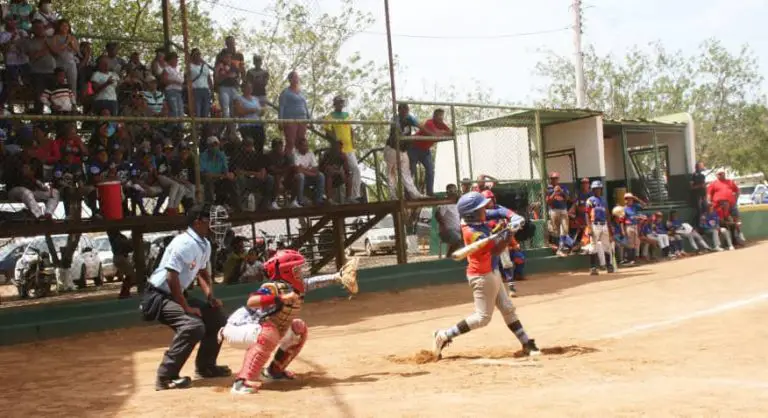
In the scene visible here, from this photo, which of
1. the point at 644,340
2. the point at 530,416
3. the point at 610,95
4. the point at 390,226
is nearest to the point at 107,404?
the point at 530,416

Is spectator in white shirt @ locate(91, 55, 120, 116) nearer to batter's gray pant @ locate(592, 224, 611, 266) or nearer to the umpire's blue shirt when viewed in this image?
the umpire's blue shirt

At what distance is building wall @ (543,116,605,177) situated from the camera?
2036 centimetres

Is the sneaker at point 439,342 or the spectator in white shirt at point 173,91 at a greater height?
the spectator in white shirt at point 173,91

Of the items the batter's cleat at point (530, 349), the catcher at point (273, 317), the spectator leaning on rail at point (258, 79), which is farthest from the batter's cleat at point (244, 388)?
the spectator leaning on rail at point (258, 79)

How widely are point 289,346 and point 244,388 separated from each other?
688mm

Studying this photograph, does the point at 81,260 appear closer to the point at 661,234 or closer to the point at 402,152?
the point at 402,152

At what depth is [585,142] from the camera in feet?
67.8

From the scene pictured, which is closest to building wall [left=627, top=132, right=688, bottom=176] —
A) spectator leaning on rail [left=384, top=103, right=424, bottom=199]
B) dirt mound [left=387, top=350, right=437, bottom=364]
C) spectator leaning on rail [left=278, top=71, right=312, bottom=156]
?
spectator leaning on rail [left=384, top=103, right=424, bottom=199]

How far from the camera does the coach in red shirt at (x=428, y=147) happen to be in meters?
15.8

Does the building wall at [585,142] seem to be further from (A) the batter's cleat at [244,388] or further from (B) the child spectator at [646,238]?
(A) the batter's cleat at [244,388]

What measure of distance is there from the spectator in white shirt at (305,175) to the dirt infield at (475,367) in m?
2.22

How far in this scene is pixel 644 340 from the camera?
332 inches

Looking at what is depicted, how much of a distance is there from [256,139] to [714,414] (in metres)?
10.3

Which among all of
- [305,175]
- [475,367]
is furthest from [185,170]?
[475,367]
